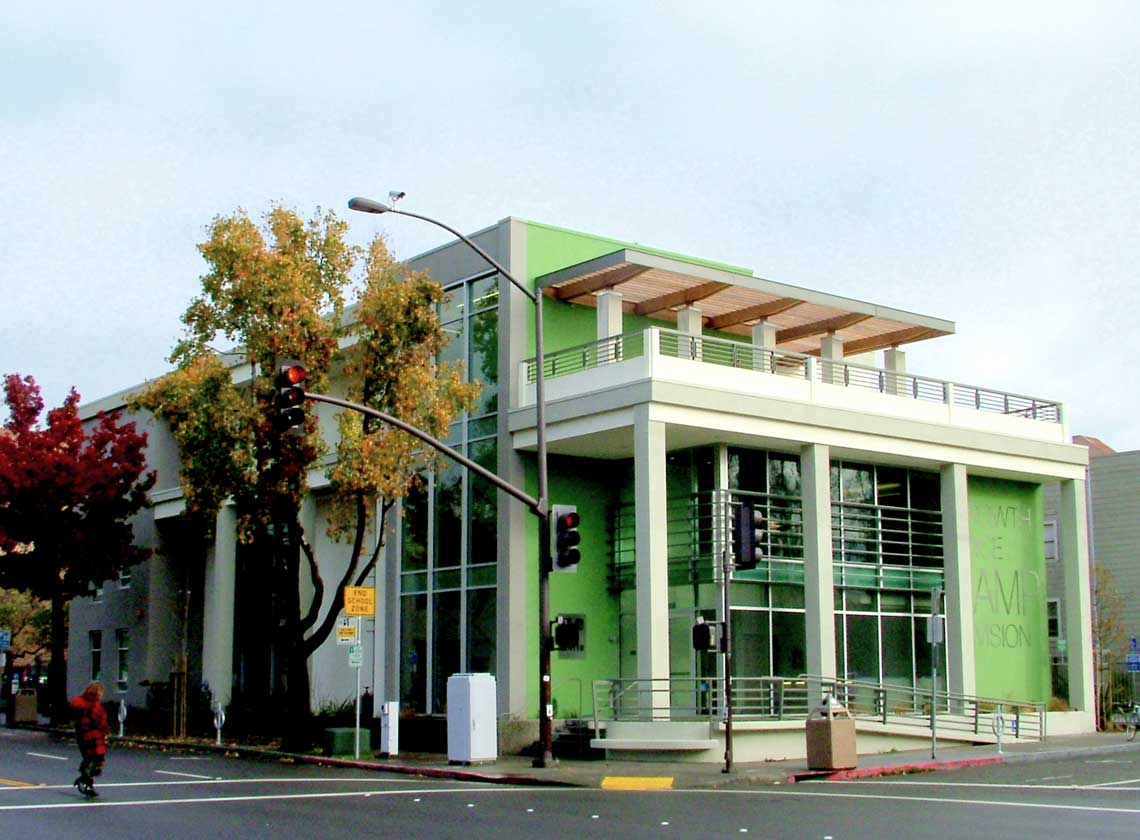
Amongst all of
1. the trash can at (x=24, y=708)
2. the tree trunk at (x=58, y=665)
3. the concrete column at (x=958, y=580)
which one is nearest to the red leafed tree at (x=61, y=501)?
the tree trunk at (x=58, y=665)

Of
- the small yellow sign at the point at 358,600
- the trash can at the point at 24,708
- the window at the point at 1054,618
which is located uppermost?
the small yellow sign at the point at 358,600

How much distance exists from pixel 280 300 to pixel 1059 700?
22.8 m

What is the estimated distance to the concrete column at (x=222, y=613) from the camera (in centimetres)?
4369

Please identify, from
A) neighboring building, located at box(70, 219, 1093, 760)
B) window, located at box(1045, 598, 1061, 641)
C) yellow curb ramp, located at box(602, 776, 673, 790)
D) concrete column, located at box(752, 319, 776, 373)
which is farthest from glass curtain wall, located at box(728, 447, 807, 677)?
Result: window, located at box(1045, 598, 1061, 641)

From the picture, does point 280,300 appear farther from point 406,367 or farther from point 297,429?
point 297,429

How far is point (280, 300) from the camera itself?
2938 cm

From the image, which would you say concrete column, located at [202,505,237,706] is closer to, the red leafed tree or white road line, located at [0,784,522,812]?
the red leafed tree

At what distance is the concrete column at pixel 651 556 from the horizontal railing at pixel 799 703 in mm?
372

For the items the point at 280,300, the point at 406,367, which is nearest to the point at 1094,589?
the point at 406,367

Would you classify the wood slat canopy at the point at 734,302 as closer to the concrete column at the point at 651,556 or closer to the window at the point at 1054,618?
the concrete column at the point at 651,556

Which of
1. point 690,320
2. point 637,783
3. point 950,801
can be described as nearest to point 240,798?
point 637,783

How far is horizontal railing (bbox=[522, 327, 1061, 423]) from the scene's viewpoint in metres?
31.8

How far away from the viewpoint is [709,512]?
104ft

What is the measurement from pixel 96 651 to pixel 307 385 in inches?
1030
